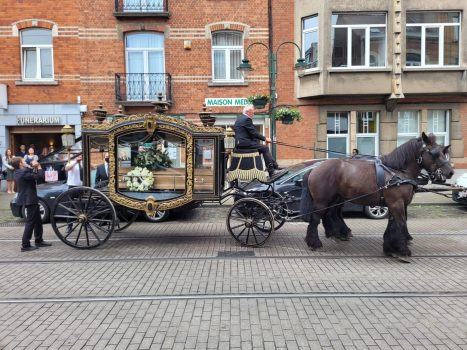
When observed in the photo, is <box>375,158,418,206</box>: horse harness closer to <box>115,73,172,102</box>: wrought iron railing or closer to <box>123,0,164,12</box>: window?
<box>115,73,172,102</box>: wrought iron railing

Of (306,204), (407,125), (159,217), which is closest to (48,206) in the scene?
(159,217)

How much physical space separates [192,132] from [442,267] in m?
4.42

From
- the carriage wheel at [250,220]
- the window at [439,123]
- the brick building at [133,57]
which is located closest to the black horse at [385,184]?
the carriage wheel at [250,220]

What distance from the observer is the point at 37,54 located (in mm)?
17406

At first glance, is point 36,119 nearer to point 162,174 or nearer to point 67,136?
point 67,136

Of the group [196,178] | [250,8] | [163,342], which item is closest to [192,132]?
[196,178]

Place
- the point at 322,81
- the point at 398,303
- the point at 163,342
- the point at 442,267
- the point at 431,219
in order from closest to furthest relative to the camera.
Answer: the point at 163,342, the point at 398,303, the point at 442,267, the point at 431,219, the point at 322,81

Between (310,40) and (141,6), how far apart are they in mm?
6694

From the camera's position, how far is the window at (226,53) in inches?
683

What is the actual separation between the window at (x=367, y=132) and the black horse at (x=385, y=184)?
33.6 ft

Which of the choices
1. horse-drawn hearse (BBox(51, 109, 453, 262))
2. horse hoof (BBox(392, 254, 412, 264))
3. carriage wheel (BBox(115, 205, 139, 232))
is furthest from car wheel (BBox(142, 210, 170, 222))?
horse hoof (BBox(392, 254, 412, 264))

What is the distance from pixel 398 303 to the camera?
16.2ft

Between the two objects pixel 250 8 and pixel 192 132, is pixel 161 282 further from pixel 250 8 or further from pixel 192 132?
pixel 250 8

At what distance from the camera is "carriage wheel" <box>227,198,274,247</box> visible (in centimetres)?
757
